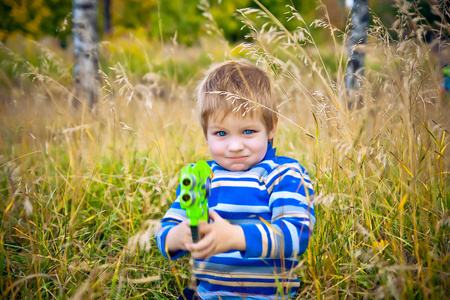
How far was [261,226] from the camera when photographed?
1.12 m

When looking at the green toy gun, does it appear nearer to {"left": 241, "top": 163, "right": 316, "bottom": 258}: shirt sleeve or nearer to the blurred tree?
{"left": 241, "top": 163, "right": 316, "bottom": 258}: shirt sleeve

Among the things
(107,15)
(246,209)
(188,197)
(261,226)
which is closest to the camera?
(188,197)

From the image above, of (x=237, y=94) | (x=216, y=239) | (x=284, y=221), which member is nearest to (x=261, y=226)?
(x=284, y=221)

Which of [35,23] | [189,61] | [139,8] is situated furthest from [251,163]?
[139,8]

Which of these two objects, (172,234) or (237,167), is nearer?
(172,234)

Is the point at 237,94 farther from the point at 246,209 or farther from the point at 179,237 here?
the point at 179,237

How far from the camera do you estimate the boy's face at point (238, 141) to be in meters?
1.28

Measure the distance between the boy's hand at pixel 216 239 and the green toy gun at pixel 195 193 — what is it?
30 millimetres

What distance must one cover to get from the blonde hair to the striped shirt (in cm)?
23

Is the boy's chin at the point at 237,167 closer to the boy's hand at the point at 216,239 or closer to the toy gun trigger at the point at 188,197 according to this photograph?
the boy's hand at the point at 216,239

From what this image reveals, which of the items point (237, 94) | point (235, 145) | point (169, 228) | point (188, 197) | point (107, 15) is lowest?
point (169, 228)

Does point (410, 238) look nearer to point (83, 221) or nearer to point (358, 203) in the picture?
point (358, 203)

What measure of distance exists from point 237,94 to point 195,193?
0.54 metres

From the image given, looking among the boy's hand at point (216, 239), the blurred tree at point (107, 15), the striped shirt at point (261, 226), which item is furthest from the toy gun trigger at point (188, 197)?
the blurred tree at point (107, 15)
